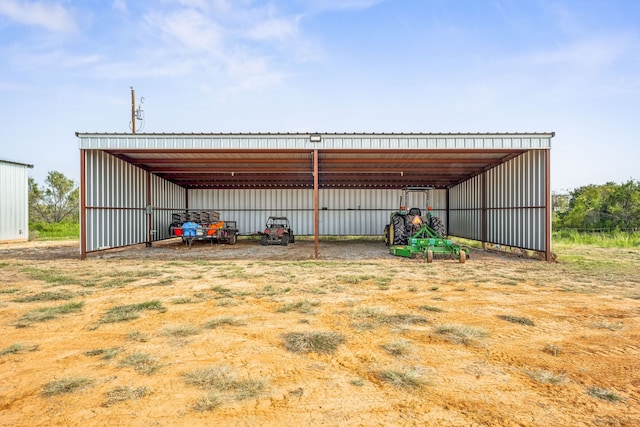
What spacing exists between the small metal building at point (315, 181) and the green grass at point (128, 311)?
7.41m

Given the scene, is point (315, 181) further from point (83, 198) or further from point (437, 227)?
point (83, 198)

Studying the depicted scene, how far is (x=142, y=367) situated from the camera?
154 inches

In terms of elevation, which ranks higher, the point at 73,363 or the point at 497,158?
the point at 497,158

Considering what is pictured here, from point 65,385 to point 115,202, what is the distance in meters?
13.9

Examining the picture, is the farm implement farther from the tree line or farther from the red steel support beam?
the tree line

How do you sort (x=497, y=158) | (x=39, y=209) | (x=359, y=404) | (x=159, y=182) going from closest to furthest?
(x=359, y=404)
(x=497, y=158)
(x=159, y=182)
(x=39, y=209)

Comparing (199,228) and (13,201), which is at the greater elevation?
(13,201)

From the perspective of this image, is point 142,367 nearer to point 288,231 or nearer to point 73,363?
point 73,363

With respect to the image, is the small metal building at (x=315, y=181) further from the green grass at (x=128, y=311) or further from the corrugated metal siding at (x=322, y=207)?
the green grass at (x=128, y=311)

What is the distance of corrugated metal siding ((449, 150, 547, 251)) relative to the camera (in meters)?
13.2

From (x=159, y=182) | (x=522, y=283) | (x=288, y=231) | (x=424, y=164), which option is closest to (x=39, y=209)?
(x=159, y=182)

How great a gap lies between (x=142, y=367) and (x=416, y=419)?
291 cm

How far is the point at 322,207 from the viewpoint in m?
24.5

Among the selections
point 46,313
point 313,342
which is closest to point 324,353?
point 313,342
